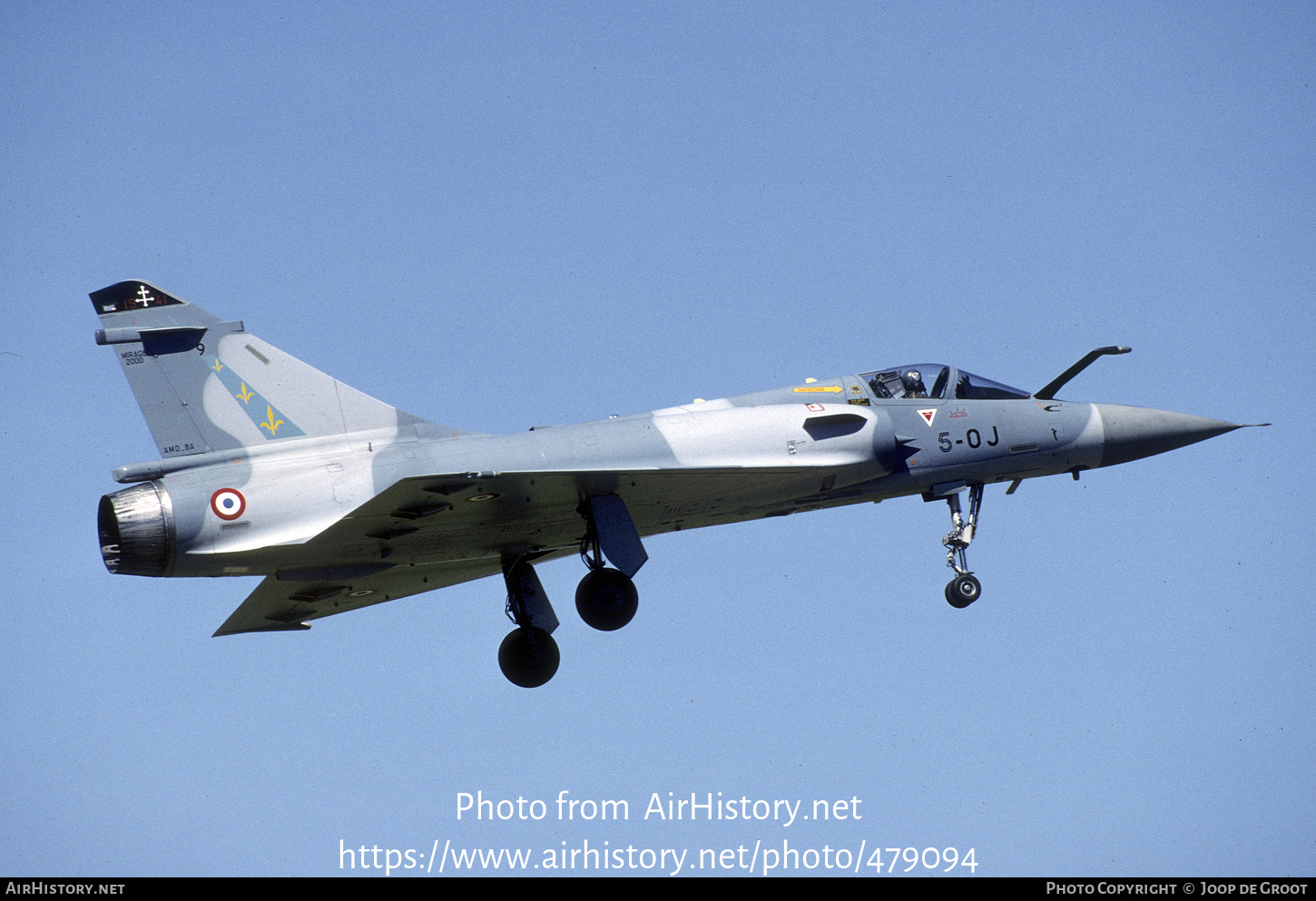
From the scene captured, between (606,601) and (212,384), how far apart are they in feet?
16.5

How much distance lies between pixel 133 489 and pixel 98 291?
8.19ft

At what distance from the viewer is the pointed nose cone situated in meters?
19.7

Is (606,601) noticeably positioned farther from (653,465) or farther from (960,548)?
(960,548)

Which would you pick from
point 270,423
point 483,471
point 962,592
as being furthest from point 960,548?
point 270,423

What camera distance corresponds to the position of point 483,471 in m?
15.3

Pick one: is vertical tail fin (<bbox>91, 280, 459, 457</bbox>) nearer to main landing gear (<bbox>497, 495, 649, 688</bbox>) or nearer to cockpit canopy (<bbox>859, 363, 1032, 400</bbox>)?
main landing gear (<bbox>497, 495, 649, 688</bbox>)

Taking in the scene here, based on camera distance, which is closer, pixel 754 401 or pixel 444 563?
pixel 754 401

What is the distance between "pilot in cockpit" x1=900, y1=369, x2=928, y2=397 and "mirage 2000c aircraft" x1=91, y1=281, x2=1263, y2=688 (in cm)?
2

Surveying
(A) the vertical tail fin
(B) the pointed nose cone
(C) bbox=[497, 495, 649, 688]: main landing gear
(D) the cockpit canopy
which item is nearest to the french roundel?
(A) the vertical tail fin

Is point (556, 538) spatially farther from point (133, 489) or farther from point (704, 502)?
point (133, 489)

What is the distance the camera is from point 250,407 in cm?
1611
